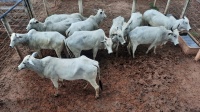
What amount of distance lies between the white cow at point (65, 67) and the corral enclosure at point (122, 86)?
0.71 meters

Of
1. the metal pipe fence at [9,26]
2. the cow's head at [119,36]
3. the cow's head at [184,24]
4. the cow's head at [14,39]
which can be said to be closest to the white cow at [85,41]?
the cow's head at [119,36]

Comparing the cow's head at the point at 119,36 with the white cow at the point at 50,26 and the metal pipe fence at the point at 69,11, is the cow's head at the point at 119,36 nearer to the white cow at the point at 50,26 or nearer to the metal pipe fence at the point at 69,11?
the white cow at the point at 50,26

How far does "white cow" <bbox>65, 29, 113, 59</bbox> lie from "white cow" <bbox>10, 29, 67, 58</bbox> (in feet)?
1.01

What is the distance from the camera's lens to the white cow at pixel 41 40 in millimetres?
6285

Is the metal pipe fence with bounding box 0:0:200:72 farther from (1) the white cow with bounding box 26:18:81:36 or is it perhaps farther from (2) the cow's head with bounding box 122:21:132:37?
(2) the cow's head with bounding box 122:21:132:37

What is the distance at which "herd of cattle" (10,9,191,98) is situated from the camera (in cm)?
518

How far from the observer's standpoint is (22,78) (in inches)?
251

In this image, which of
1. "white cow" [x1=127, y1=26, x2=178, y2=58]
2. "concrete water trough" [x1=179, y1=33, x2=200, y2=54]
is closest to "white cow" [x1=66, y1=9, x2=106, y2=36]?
"white cow" [x1=127, y1=26, x2=178, y2=58]

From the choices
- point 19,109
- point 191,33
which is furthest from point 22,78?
point 191,33

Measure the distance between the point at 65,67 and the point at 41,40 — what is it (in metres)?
1.83

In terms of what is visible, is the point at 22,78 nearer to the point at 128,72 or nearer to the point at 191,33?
the point at 128,72

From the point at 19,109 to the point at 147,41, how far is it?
487 cm

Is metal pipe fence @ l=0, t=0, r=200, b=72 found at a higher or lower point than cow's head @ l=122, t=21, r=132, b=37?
lower

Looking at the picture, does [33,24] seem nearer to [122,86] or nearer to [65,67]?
[65,67]
